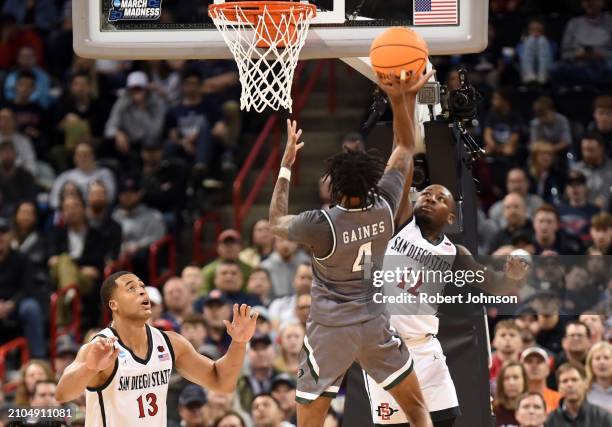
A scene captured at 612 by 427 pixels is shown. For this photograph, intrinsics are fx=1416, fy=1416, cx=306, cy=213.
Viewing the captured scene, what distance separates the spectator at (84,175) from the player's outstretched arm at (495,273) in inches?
231

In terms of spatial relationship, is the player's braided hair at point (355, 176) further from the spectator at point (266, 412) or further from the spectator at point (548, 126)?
the spectator at point (548, 126)

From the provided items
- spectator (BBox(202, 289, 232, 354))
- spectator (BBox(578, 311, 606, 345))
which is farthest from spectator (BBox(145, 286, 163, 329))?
spectator (BBox(578, 311, 606, 345))

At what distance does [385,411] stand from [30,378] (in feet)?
11.7

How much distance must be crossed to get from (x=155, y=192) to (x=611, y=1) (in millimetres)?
5138

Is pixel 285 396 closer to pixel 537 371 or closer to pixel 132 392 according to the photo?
pixel 537 371

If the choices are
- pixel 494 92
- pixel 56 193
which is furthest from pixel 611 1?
pixel 56 193

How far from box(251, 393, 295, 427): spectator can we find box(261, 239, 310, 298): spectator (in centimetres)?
198

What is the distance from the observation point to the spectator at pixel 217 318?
1158 cm

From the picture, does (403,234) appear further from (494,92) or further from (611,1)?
(611,1)

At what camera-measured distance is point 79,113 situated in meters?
15.0

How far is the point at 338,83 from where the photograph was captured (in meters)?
15.4

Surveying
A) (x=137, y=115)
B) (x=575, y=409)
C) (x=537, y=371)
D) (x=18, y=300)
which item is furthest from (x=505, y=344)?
(x=137, y=115)

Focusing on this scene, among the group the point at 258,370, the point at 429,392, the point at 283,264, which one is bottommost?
the point at 429,392

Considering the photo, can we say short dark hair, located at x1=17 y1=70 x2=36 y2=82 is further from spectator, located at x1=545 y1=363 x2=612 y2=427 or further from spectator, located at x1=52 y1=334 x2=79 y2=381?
spectator, located at x1=545 y1=363 x2=612 y2=427
